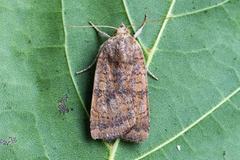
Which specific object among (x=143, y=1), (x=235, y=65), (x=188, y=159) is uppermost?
(x=143, y=1)

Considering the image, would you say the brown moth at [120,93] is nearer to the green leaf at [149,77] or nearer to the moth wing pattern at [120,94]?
the moth wing pattern at [120,94]

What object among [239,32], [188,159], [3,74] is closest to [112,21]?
[3,74]

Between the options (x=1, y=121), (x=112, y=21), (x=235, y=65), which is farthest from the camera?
(x=235, y=65)

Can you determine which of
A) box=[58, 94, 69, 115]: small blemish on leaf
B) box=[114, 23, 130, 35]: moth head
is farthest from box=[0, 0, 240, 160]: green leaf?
box=[114, 23, 130, 35]: moth head

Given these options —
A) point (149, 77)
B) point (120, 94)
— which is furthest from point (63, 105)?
point (149, 77)

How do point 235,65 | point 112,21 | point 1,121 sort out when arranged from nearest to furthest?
point 1,121, point 112,21, point 235,65

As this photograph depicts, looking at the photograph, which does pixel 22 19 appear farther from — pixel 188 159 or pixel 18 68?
pixel 188 159

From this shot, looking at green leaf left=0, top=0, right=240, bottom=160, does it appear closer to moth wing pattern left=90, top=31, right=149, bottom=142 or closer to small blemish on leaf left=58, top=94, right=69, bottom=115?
small blemish on leaf left=58, top=94, right=69, bottom=115

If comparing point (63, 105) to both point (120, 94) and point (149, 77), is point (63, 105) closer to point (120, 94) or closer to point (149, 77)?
point (120, 94)
